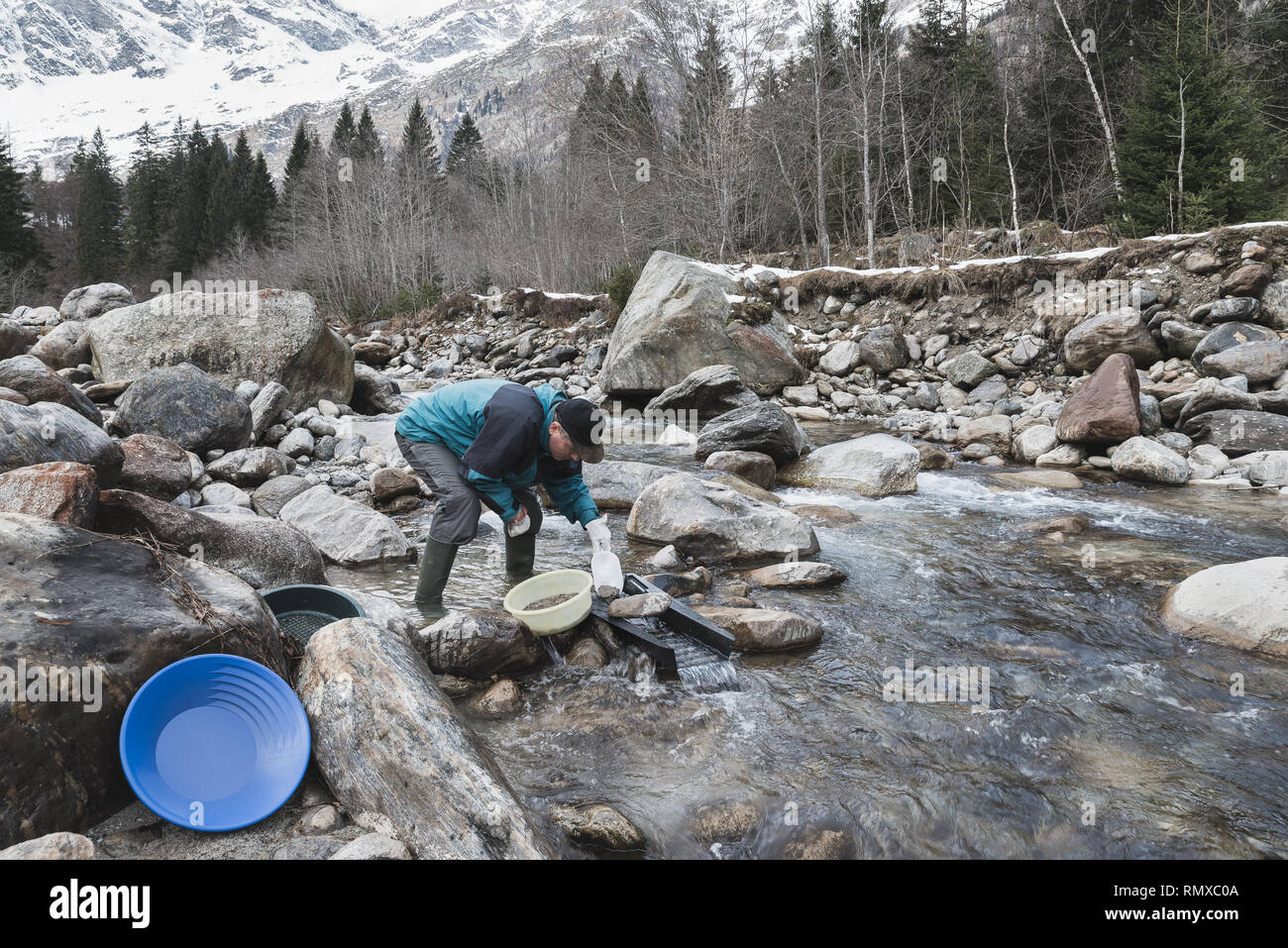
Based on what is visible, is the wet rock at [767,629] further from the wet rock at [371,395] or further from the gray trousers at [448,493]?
the wet rock at [371,395]

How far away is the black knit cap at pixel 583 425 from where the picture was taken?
12.4 feet

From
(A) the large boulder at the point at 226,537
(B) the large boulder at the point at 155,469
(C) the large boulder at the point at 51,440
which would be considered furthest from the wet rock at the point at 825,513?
(C) the large boulder at the point at 51,440

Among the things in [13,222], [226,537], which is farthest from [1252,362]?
[13,222]

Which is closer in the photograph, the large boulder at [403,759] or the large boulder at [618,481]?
the large boulder at [403,759]

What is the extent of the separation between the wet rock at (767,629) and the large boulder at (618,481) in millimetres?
2843

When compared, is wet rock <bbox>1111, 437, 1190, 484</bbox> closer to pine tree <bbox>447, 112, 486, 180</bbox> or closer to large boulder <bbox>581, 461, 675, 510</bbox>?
large boulder <bbox>581, 461, 675, 510</bbox>

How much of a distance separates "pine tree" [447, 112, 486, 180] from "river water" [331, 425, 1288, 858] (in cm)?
3488

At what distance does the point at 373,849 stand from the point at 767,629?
8.17 ft

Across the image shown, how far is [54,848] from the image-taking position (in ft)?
6.17

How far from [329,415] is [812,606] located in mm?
8280

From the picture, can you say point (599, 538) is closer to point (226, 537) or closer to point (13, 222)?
point (226, 537)

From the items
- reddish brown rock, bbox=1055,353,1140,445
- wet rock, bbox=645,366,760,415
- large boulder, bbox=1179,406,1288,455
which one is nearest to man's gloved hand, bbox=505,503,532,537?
wet rock, bbox=645,366,760,415

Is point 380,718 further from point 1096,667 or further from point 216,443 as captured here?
point 216,443

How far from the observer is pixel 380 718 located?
99.5 inches
